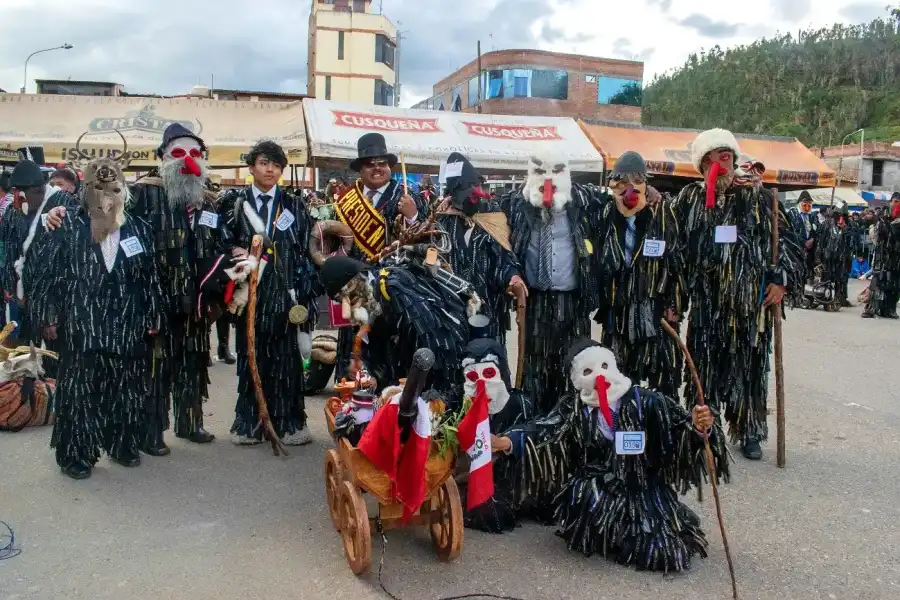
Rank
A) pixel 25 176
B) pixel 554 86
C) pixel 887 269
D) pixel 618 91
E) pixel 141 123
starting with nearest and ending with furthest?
pixel 25 176 < pixel 887 269 < pixel 141 123 < pixel 554 86 < pixel 618 91

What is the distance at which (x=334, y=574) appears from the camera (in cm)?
341

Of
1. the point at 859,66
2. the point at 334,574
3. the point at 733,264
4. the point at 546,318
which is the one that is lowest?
the point at 334,574

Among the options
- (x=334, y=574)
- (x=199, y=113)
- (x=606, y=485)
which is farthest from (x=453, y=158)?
(x=199, y=113)

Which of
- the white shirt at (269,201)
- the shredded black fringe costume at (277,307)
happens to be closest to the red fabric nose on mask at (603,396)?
the shredded black fringe costume at (277,307)

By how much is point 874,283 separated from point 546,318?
998 centimetres

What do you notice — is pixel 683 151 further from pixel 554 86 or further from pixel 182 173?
pixel 554 86

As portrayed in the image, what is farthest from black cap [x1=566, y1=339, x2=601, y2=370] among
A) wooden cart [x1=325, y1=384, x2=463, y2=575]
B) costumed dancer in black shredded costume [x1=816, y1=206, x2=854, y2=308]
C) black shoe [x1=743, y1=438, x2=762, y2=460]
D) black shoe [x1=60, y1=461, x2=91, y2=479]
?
costumed dancer in black shredded costume [x1=816, y1=206, x2=854, y2=308]

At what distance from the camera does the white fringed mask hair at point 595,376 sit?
3545 millimetres

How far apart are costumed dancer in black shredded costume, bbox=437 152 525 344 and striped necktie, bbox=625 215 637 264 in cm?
75

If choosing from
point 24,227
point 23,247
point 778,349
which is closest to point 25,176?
point 24,227

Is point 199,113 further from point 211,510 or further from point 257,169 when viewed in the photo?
point 211,510

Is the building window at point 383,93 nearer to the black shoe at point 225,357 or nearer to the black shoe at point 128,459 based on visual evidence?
the black shoe at point 225,357

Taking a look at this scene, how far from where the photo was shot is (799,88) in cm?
6419

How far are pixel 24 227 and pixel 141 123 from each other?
8.16 meters
